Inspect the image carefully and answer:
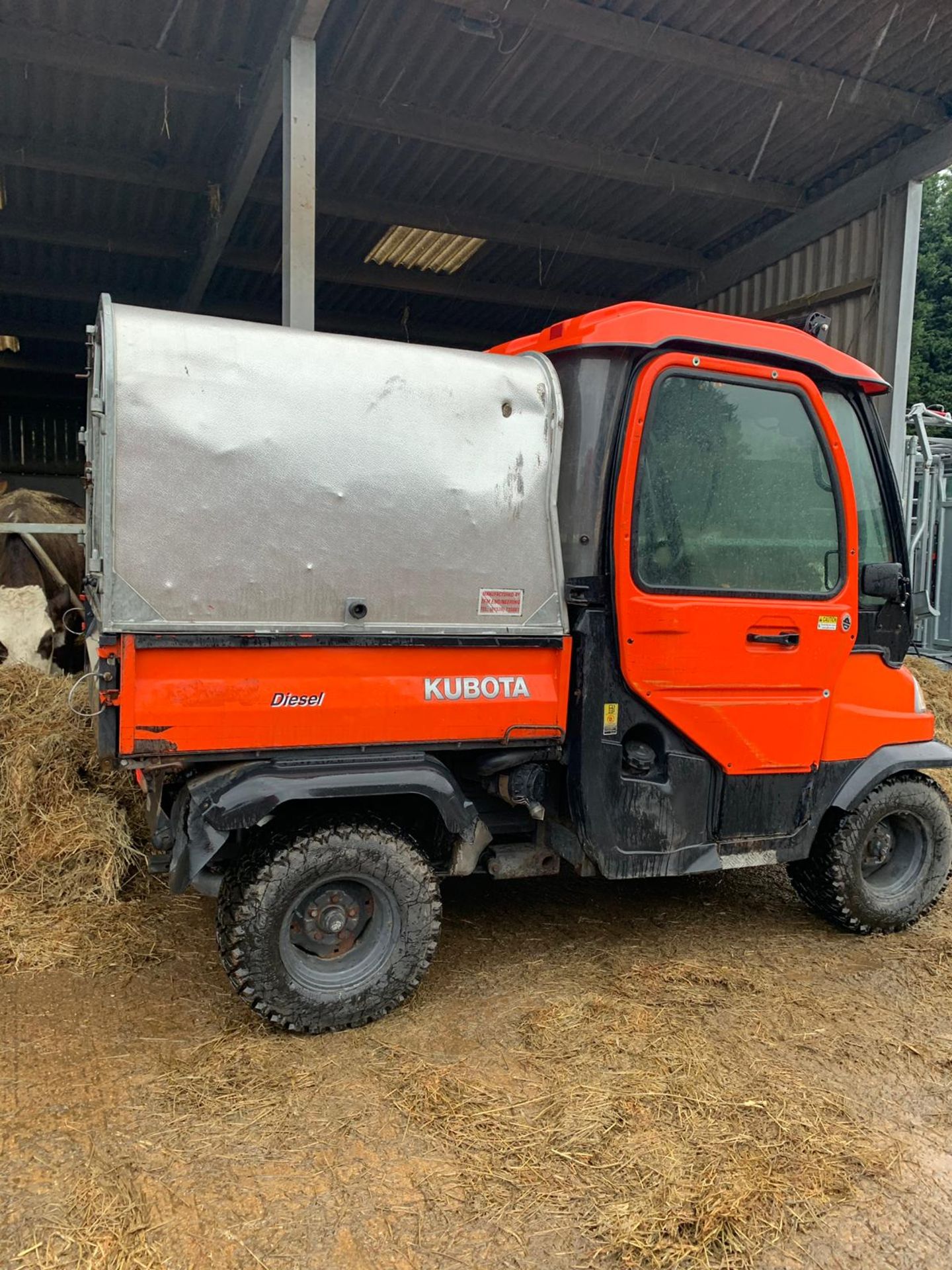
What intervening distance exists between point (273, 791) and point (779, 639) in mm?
2126

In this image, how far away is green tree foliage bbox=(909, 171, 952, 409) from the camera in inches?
727

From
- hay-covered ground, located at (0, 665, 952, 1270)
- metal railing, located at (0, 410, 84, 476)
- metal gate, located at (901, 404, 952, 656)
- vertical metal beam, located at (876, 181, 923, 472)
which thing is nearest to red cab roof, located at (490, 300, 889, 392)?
hay-covered ground, located at (0, 665, 952, 1270)

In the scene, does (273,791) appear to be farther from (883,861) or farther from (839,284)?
(839,284)

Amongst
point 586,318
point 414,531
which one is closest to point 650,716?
point 414,531

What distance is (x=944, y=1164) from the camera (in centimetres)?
264

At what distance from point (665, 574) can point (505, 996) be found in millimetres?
1758

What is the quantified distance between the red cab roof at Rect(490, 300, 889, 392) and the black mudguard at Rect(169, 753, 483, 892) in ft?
5.68

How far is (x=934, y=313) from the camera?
19.2 metres

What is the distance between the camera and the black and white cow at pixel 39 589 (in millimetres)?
5719

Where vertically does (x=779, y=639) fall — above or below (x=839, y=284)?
below

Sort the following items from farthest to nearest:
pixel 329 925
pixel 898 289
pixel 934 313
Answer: pixel 934 313 < pixel 898 289 < pixel 329 925

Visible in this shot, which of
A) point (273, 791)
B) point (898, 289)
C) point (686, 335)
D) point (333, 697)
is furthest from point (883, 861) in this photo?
point (898, 289)

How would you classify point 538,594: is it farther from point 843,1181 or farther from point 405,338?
point 405,338

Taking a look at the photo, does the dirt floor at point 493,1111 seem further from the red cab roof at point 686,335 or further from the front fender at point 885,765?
the red cab roof at point 686,335
